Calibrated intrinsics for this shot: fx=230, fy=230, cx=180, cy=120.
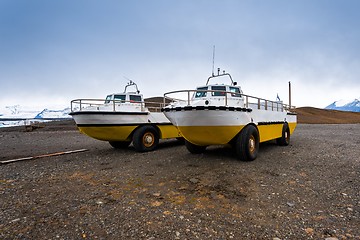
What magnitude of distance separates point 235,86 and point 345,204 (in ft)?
14.7

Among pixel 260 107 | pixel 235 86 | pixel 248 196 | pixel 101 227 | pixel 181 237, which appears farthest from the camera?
pixel 235 86

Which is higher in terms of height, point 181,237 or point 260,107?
point 260,107

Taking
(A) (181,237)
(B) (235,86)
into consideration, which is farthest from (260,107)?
(A) (181,237)

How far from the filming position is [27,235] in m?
2.36

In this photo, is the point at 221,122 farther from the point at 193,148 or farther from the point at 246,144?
the point at 193,148

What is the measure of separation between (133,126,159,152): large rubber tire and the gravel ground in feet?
4.83

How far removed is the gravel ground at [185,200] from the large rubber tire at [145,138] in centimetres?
147

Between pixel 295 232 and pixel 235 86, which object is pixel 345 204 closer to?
pixel 295 232

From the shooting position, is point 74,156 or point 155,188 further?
point 74,156

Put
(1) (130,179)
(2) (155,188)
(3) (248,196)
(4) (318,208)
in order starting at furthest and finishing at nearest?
(1) (130,179), (2) (155,188), (3) (248,196), (4) (318,208)

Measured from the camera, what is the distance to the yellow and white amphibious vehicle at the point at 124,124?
6.31 metres

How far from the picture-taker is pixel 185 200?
319cm

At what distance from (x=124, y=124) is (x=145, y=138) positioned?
32.2 inches

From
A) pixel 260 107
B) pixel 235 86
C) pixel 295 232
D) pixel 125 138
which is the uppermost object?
pixel 235 86
